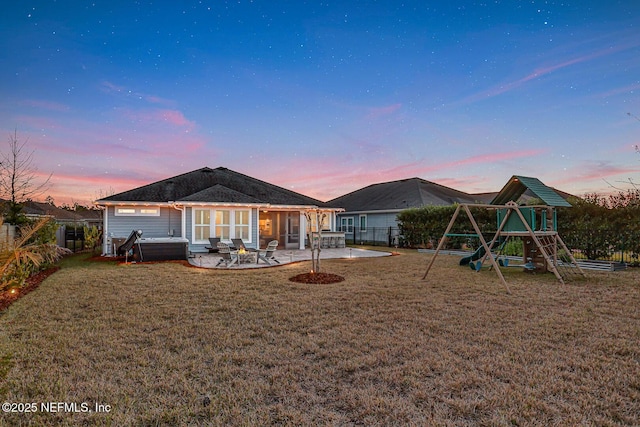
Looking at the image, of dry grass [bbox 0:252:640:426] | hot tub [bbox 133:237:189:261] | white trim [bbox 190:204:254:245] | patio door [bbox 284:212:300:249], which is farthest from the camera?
patio door [bbox 284:212:300:249]

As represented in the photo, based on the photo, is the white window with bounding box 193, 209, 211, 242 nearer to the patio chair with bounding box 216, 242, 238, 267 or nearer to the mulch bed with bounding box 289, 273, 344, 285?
the patio chair with bounding box 216, 242, 238, 267

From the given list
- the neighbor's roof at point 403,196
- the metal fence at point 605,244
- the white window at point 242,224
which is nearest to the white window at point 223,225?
the white window at point 242,224

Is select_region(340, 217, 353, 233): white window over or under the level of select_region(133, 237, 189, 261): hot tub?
over

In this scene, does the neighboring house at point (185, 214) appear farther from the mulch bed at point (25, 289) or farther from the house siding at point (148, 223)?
the mulch bed at point (25, 289)

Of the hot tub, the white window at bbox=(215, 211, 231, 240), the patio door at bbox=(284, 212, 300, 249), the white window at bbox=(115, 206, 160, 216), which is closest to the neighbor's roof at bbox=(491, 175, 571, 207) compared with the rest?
the white window at bbox=(215, 211, 231, 240)

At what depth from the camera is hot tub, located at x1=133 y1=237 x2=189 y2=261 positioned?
1310cm

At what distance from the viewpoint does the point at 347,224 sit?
28.4 meters

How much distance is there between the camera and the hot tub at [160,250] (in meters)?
13.1

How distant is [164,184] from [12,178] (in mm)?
6596

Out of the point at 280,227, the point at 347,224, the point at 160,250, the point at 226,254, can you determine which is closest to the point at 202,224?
the point at 160,250

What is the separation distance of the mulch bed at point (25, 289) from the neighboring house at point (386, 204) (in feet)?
56.1

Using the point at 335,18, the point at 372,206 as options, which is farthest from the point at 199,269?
the point at 372,206

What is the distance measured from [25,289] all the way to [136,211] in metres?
8.69

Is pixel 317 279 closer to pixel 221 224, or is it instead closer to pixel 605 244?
pixel 221 224
